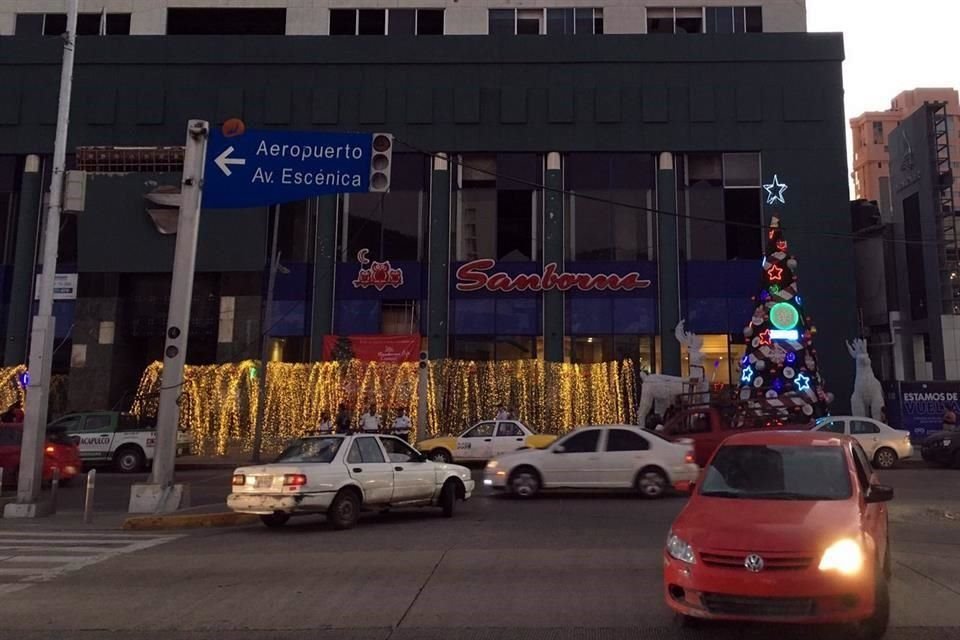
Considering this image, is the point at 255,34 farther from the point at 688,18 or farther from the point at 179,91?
the point at 688,18

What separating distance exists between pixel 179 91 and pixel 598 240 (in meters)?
18.9

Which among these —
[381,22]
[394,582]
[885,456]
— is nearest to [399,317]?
[381,22]

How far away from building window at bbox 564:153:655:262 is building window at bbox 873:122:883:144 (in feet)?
247

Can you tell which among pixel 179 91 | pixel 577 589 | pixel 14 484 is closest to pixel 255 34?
pixel 179 91

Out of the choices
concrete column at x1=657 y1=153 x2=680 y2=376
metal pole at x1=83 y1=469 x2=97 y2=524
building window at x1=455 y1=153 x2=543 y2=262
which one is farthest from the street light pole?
concrete column at x1=657 y1=153 x2=680 y2=376

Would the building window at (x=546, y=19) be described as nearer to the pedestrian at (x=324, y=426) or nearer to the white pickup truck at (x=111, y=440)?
the pedestrian at (x=324, y=426)

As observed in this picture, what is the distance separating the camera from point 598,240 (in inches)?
1281

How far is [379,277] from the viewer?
32.1 meters

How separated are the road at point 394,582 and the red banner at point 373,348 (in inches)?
708

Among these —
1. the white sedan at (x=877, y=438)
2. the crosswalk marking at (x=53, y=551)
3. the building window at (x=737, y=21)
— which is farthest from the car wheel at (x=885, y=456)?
the building window at (x=737, y=21)

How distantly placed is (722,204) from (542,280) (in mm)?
8243

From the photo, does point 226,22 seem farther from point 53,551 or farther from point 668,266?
point 53,551

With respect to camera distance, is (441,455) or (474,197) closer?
(441,455)

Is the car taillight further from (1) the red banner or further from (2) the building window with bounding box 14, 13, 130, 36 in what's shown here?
(2) the building window with bounding box 14, 13, 130, 36
